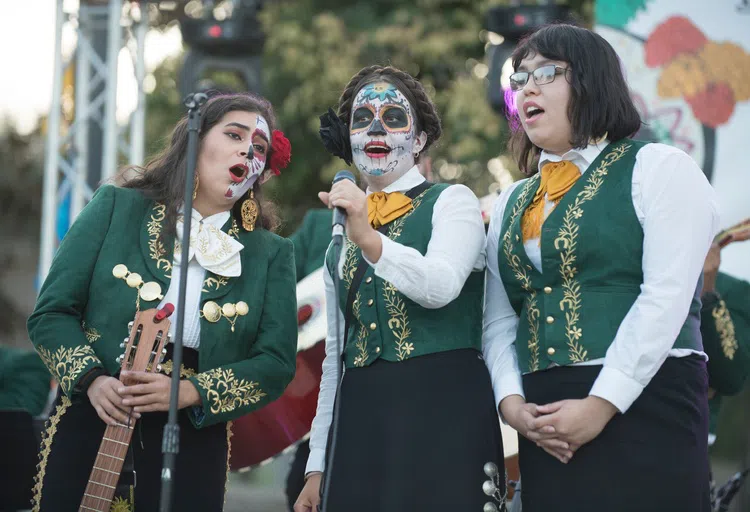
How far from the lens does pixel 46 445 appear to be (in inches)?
123

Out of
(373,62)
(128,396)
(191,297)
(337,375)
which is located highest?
(373,62)

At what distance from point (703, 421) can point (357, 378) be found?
104cm

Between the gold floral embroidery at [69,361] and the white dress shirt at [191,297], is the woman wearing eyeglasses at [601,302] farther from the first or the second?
the gold floral embroidery at [69,361]

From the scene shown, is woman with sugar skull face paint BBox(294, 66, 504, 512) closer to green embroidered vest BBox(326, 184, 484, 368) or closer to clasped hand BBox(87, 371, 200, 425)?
green embroidered vest BBox(326, 184, 484, 368)

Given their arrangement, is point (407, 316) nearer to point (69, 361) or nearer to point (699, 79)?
point (69, 361)

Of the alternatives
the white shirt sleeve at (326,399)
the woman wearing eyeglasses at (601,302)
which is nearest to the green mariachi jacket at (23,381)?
the white shirt sleeve at (326,399)

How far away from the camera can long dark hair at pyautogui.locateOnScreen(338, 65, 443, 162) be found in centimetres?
334

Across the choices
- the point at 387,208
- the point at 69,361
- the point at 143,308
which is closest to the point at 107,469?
the point at 69,361

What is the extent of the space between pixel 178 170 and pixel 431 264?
1.16m

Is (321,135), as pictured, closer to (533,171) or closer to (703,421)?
(533,171)

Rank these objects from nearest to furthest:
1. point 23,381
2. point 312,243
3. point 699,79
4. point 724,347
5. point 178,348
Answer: point 178,348 < point 724,347 < point 312,243 < point 23,381 < point 699,79

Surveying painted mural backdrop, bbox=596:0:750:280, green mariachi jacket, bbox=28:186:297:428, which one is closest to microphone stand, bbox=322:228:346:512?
green mariachi jacket, bbox=28:186:297:428

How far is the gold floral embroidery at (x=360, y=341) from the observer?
3021mm

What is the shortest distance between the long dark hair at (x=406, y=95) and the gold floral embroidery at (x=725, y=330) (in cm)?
166
